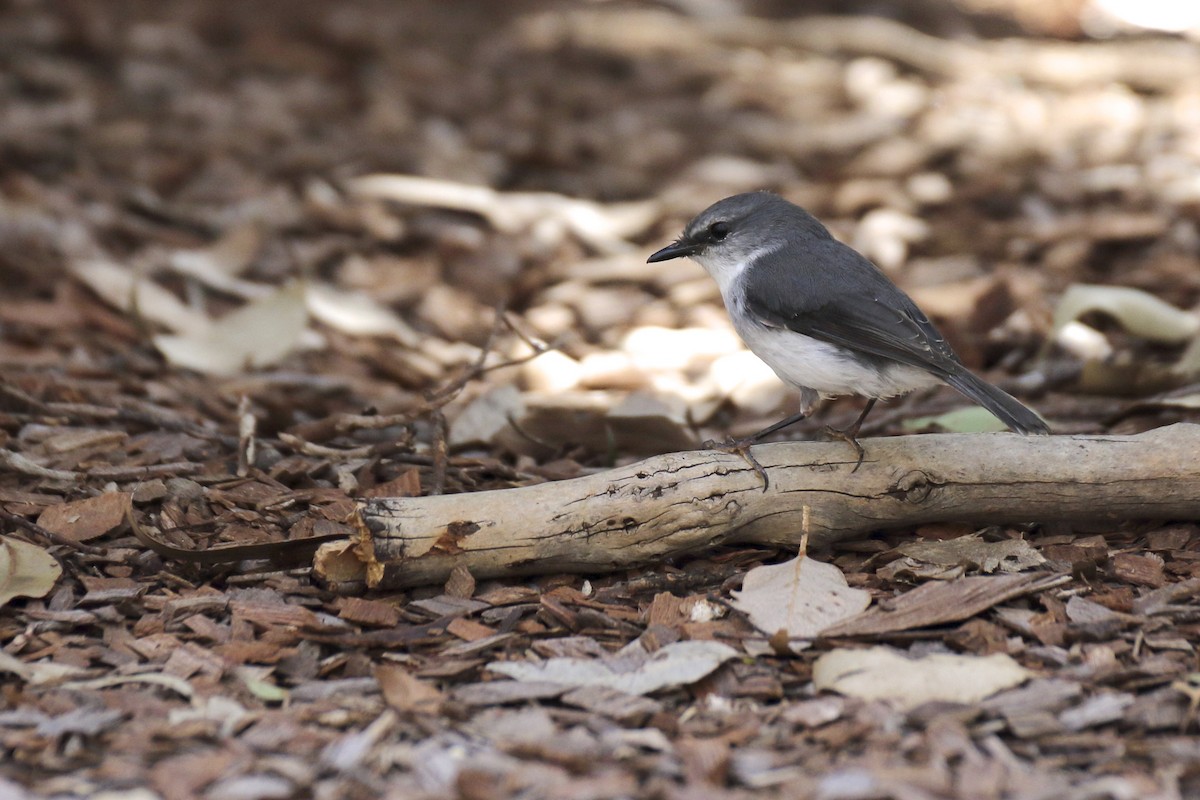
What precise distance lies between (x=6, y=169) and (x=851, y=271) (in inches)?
197

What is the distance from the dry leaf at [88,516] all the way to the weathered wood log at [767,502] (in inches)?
30.1

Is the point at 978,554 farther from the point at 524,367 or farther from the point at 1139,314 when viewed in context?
the point at 524,367

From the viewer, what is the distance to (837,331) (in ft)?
14.1

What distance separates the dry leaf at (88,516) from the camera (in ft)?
12.9

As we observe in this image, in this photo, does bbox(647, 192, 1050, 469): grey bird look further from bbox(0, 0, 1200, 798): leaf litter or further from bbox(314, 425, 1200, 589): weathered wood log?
bbox(0, 0, 1200, 798): leaf litter

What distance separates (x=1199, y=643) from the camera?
11.1 feet

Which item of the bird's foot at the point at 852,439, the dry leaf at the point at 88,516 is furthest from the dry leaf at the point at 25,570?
the bird's foot at the point at 852,439

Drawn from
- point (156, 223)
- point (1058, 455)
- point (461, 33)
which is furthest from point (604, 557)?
point (461, 33)

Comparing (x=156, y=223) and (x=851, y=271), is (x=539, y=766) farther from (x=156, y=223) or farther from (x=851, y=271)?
(x=156, y=223)

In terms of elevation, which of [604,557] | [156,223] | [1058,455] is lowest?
[156,223]

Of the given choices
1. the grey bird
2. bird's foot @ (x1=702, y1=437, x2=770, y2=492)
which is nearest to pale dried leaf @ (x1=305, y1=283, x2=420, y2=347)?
the grey bird

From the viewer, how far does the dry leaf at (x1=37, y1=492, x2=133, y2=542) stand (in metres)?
3.93

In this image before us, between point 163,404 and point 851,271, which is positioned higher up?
point 851,271

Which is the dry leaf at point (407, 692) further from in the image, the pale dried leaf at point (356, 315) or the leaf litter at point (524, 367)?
the pale dried leaf at point (356, 315)
